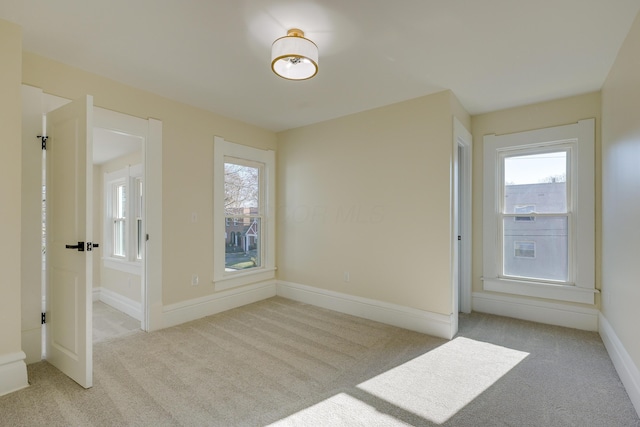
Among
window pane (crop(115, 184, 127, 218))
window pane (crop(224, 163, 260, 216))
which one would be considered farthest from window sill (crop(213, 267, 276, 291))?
window pane (crop(115, 184, 127, 218))

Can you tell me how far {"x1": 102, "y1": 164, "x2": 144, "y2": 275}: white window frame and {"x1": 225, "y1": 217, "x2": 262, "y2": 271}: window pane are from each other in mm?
1142

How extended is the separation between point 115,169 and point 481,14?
16.6 feet

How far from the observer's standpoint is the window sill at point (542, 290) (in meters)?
3.25

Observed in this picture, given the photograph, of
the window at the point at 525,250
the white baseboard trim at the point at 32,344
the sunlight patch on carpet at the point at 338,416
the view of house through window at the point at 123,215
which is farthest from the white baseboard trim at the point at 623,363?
the view of house through window at the point at 123,215

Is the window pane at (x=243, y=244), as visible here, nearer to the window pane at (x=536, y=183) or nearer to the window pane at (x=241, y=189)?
the window pane at (x=241, y=189)

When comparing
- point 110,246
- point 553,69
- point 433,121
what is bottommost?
point 110,246

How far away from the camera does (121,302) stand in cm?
405

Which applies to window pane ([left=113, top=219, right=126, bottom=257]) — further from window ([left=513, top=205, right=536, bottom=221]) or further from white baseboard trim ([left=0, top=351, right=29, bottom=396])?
window ([left=513, top=205, right=536, bottom=221])

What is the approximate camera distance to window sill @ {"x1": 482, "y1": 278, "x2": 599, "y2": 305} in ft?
10.7

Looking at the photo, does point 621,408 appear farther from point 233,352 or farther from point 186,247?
point 186,247

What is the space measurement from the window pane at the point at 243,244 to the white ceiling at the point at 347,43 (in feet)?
5.88

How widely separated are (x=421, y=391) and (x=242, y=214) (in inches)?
125

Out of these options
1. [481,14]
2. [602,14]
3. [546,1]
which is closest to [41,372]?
[481,14]

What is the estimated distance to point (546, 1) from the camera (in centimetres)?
184
